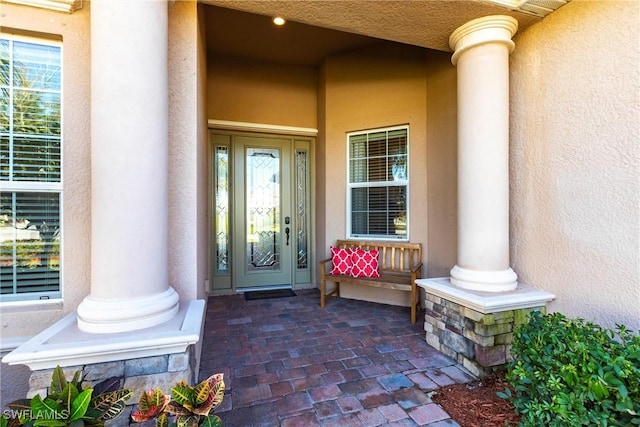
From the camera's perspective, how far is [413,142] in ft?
12.7

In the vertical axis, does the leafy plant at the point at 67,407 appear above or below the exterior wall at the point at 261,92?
below

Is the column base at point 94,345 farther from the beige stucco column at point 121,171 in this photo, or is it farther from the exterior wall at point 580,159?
the exterior wall at point 580,159

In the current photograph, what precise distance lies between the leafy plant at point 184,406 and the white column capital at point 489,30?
9.83 feet

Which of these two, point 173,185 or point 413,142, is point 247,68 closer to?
point 413,142

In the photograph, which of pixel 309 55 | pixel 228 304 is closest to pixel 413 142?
pixel 309 55

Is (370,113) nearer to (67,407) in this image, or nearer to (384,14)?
(384,14)

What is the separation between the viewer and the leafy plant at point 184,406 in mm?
1217

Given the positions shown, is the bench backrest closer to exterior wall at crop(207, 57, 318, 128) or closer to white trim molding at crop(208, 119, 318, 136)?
white trim molding at crop(208, 119, 318, 136)

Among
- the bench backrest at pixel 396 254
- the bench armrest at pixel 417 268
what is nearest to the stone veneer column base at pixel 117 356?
the bench armrest at pixel 417 268

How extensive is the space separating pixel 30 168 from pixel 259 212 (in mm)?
2881

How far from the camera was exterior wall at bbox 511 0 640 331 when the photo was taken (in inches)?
76.2

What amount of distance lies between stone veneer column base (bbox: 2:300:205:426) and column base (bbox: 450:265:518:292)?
6.93ft

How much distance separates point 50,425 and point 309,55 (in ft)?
15.3

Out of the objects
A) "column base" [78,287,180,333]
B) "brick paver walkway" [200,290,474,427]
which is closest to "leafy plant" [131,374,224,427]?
"column base" [78,287,180,333]
